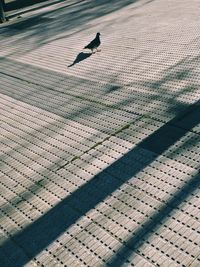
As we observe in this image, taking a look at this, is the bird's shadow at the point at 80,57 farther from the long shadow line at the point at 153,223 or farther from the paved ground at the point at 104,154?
the long shadow line at the point at 153,223

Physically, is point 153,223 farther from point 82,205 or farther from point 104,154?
point 104,154

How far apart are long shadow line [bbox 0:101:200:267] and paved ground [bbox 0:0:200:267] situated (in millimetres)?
12

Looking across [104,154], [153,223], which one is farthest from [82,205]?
[104,154]

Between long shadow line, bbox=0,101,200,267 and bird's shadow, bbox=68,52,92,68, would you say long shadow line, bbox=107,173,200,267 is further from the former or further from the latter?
bird's shadow, bbox=68,52,92,68

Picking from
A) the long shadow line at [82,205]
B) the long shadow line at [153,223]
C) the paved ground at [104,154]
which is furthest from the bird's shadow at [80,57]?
the long shadow line at [153,223]

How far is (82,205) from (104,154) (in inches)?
39.2

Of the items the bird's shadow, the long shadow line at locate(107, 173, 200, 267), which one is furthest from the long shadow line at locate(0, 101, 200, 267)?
the bird's shadow

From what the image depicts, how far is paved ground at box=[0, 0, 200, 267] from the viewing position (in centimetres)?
358

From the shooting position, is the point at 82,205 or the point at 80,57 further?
the point at 80,57

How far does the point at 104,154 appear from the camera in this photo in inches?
193

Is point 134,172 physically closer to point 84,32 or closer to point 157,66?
point 157,66

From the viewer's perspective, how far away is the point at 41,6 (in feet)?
58.8

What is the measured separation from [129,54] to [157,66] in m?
1.22

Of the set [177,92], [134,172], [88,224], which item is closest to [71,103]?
[177,92]
